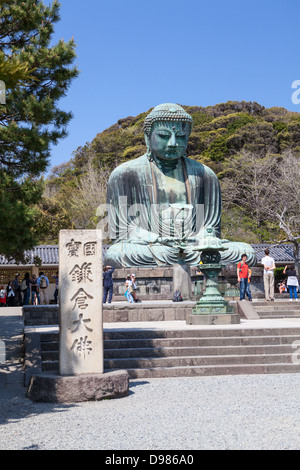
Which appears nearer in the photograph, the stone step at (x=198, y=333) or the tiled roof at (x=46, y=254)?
the stone step at (x=198, y=333)

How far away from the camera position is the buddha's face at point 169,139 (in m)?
15.2

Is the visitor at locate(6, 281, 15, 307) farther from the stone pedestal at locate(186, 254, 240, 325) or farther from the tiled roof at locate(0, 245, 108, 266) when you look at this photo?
the stone pedestal at locate(186, 254, 240, 325)

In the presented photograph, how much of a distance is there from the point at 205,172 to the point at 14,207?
32.8ft

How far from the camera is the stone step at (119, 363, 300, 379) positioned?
22.6 ft

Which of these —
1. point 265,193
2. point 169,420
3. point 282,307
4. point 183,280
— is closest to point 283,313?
point 282,307

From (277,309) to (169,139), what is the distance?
5.97 metres

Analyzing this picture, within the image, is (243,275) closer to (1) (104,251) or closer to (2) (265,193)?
(1) (104,251)

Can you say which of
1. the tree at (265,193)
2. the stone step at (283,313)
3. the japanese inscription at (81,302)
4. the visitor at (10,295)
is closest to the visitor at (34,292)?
the visitor at (10,295)

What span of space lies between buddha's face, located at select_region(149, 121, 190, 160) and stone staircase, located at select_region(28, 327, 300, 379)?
8351 millimetres

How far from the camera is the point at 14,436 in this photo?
4227 mm

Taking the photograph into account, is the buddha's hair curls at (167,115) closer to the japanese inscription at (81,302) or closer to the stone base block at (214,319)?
the stone base block at (214,319)

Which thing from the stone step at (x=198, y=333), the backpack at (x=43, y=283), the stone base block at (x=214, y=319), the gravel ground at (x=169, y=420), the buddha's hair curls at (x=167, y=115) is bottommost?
the gravel ground at (x=169, y=420)

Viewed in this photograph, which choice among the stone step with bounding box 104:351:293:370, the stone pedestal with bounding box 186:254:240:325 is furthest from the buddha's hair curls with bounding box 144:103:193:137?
the stone step with bounding box 104:351:293:370
